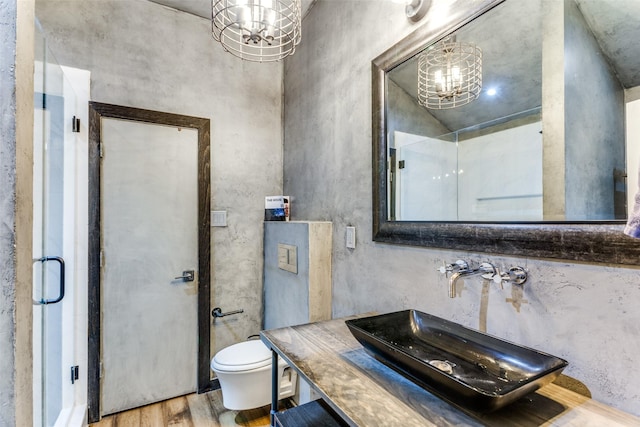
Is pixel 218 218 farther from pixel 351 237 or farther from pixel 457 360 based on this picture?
pixel 457 360

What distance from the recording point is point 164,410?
6.95 feet

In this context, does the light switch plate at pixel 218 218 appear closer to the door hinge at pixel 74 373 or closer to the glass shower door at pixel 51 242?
the glass shower door at pixel 51 242

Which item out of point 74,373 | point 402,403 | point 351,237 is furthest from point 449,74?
point 74,373

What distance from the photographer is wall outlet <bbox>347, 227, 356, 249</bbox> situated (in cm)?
176

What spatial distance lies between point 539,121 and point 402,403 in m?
0.95

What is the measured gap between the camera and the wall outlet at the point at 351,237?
1.76 meters

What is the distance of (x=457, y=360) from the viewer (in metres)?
1.06

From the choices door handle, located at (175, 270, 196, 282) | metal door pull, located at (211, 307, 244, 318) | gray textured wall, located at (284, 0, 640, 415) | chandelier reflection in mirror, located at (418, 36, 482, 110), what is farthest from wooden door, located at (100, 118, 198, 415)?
chandelier reflection in mirror, located at (418, 36, 482, 110)

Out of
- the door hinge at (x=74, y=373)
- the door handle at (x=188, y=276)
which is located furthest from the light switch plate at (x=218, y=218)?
the door hinge at (x=74, y=373)

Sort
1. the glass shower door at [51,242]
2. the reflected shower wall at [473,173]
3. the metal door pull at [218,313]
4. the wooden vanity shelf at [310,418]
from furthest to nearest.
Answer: the metal door pull at [218,313] < the glass shower door at [51,242] < the wooden vanity shelf at [310,418] < the reflected shower wall at [473,173]

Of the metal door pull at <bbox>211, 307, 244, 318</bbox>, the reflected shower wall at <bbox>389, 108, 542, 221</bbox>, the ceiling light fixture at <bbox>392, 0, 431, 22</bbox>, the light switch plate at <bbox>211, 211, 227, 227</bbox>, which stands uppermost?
the ceiling light fixture at <bbox>392, 0, 431, 22</bbox>

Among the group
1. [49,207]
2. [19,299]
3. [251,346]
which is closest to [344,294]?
[251,346]

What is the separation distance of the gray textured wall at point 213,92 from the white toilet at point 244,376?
0.52m

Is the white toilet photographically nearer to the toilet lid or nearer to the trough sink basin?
the toilet lid
